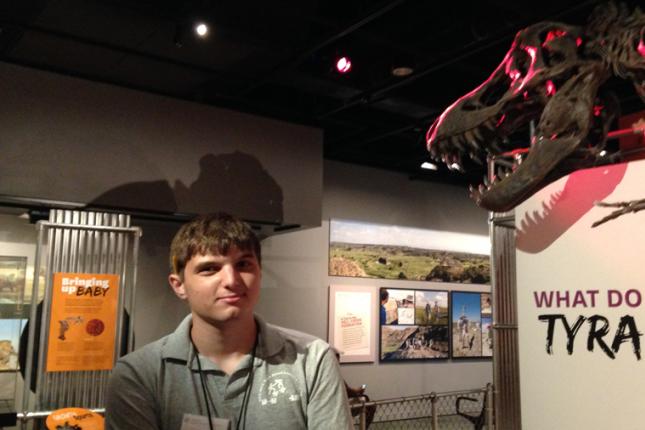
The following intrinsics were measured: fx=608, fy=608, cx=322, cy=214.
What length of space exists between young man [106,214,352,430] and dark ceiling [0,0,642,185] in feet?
10.4

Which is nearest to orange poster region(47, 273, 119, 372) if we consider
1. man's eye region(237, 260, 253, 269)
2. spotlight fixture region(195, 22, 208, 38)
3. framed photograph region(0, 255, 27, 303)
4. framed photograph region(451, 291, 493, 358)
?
framed photograph region(0, 255, 27, 303)

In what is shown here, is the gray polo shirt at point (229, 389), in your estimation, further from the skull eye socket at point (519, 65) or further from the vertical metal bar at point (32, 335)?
Result: the vertical metal bar at point (32, 335)

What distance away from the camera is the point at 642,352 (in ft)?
10.6

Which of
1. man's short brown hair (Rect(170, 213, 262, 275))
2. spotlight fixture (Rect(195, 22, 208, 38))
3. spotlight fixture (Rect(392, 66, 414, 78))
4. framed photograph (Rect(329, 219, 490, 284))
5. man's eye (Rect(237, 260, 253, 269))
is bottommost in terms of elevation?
man's eye (Rect(237, 260, 253, 269))

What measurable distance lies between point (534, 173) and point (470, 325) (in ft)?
25.3

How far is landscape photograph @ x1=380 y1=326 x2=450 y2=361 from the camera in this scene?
332 inches

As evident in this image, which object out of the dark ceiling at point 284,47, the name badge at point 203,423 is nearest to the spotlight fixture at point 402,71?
the dark ceiling at point 284,47

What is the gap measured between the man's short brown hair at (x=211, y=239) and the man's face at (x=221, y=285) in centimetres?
2

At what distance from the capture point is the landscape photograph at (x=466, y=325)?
30.5 feet

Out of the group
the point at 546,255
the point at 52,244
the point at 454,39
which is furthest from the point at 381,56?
the point at 52,244

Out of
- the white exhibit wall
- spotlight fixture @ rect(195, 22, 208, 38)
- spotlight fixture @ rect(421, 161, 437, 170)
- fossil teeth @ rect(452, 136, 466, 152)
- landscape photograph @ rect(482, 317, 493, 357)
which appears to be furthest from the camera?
landscape photograph @ rect(482, 317, 493, 357)

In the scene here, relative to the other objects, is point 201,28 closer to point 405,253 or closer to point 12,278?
point 12,278

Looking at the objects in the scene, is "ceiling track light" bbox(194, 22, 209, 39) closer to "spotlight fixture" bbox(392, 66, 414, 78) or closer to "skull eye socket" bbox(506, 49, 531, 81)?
"spotlight fixture" bbox(392, 66, 414, 78)

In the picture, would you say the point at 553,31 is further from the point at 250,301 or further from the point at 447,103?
the point at 447,103
